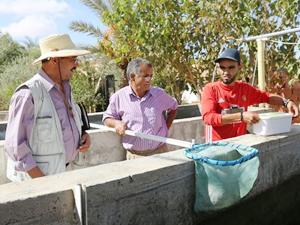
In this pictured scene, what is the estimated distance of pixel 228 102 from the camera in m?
3.09

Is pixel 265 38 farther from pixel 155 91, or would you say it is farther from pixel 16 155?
pixel 16 155

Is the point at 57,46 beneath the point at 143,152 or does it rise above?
above

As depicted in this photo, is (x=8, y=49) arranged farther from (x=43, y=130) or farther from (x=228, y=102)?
(x=43, y=130)

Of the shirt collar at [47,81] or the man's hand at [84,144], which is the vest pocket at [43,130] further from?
the man's hand at [84,144]

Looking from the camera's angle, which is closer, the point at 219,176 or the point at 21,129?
the point at 21,129

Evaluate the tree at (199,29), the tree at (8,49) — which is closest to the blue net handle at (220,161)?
the tree at (199,29)

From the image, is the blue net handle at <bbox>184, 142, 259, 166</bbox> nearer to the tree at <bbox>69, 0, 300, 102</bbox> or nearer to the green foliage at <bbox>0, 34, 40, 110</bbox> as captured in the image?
the tree at <bbox>69, 0, 300, 102</bbox>

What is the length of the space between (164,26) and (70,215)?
6.10 meters

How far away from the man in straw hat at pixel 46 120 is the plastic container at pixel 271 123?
5.09 ft

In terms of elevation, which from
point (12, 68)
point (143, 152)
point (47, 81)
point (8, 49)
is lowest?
point (143, 152)

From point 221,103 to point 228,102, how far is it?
0.07m

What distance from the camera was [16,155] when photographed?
2.16 m

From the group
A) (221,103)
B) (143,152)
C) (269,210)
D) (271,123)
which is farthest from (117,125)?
(269,210)

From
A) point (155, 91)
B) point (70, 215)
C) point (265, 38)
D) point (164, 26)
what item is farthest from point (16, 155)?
point (164, 26)
